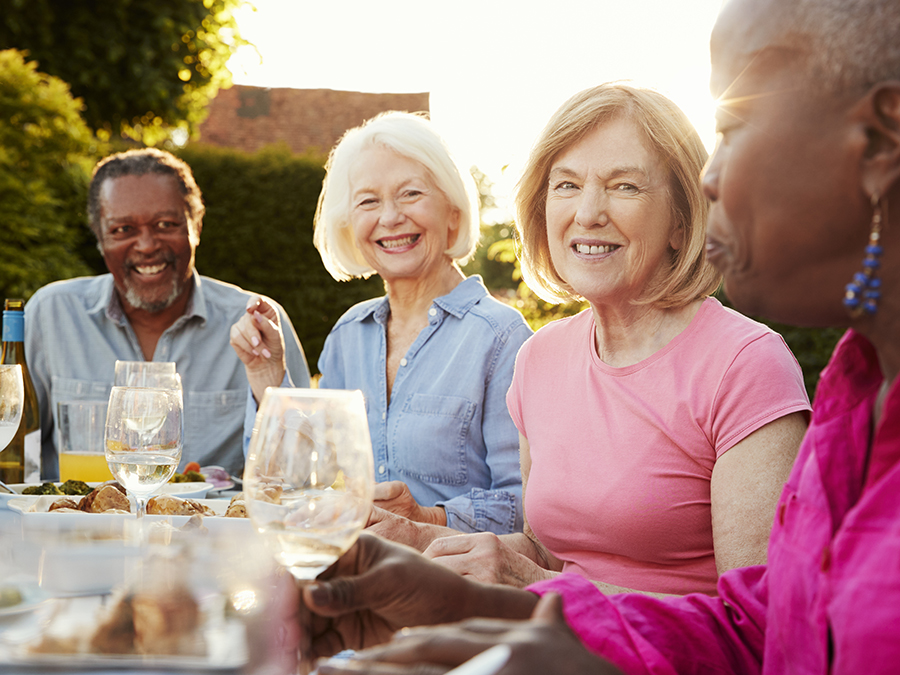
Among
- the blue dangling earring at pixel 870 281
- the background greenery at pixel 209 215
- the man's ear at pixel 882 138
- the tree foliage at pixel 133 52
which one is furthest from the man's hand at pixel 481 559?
the tree foliage at pixel 133 52

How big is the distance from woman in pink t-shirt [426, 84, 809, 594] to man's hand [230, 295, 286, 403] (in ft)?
2.91

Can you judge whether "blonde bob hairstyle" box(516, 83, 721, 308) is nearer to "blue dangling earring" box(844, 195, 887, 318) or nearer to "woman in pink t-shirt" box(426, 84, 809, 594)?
"woman in pink t-shirt" box(426, 84, 809, 594)

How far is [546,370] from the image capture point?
85.0 inches

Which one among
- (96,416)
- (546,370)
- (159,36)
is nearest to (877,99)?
(546,370)

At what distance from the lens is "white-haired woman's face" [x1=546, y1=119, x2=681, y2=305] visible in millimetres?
1958

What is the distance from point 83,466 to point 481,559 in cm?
128

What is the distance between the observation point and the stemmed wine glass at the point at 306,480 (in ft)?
3.15

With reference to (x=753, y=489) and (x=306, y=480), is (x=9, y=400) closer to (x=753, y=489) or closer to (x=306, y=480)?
(x=306, y=480)

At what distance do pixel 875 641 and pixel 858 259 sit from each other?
0.40m

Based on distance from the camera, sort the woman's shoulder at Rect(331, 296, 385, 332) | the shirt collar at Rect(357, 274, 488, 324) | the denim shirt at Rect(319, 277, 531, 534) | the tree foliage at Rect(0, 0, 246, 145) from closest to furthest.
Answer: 1. the denim shirt at Rect(319, 277, 531, 534)
2. the shirt collar at Rect(357, 274, 488, 324)
3. the woman's shoulder at Rect(331, 296, 385, 332)
4. the tree foliage at Rect(0, 0, 246, 145)

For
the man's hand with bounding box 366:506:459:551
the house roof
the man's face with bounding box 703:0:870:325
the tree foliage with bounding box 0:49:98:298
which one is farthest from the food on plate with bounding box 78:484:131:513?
the house roof

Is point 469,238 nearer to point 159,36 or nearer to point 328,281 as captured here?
point 328,281

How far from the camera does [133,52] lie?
1377 cm

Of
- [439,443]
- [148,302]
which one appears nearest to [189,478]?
[439,443]
